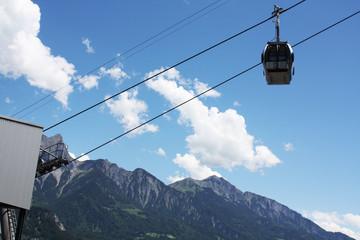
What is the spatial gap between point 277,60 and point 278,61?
2.7 inches

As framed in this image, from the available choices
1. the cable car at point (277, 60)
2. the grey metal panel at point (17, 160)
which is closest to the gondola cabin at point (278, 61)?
the cable car at point (277, 60)

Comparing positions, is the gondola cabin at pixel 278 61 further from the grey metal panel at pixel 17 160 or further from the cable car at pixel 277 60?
the grey metal panel at pixel 17 160

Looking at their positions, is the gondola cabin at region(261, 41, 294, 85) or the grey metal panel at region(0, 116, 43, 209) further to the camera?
the grey metal panel at region(0, 116, 43, 209)

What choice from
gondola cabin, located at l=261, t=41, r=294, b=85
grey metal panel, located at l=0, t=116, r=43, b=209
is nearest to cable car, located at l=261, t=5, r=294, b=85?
gondola cabin, located at l=261, t=41, r=294, b=85

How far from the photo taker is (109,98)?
1753 centimetres

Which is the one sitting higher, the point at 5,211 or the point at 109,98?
the point at 109,98

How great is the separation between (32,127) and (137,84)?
1377 cm

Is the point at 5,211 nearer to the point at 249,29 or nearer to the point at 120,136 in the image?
the point at 120,136

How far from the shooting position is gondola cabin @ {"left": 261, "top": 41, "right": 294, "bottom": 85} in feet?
57.7

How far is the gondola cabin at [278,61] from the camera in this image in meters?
17.6

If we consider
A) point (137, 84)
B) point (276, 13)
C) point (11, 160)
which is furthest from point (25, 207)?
point (276, 13)

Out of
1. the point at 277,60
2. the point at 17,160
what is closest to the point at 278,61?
the point at 277,60

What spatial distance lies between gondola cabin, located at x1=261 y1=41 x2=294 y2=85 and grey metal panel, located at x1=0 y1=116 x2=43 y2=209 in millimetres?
17967

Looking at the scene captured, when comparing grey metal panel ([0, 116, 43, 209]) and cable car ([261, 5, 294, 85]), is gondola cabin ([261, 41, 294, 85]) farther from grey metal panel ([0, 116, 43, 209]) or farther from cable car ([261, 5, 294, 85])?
grey metal panel ([0, 116, 43, 209])
